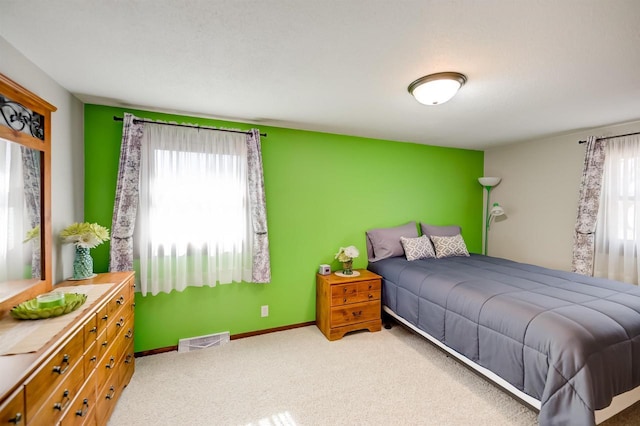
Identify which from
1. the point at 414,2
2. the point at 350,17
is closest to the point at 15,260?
the point at 350,17

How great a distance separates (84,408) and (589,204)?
15.7 ft

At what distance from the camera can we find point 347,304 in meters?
2.90

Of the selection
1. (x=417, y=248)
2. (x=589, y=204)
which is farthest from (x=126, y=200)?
(x=589, y=204)

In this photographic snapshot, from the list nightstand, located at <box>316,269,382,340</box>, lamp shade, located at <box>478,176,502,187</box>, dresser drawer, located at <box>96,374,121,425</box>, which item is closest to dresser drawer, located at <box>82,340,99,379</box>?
dresser drawer, located at <box>96,374,121,425</box>

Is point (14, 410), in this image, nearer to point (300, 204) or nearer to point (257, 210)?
point (257, 210)

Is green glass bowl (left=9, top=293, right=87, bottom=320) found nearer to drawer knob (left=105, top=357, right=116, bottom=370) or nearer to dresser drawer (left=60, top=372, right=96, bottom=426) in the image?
dresser drawer (left=60, top=372, right=96, bottom=426)

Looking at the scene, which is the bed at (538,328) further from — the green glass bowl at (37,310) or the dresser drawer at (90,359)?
the green glass bowl at (37,310)

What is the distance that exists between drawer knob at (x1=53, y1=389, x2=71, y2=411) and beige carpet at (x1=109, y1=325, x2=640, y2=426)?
0.77 meters

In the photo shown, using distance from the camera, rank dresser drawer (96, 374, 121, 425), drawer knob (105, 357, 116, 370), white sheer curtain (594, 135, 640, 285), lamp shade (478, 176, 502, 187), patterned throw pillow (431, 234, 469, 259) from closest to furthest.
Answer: dresser drawer (96, 374, 121, 425) → drawer knob (105, 357, 116, 370) → white sheer curtain (594, 135, 640, 285) → patterned throw pillow (431, 234, 469, 259) → lamp shade (478, 176, 502, 187)

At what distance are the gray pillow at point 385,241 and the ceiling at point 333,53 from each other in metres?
1.56

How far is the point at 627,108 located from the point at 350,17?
2899 millimetres

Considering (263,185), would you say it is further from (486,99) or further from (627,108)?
(627,108)

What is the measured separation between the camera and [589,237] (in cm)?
300

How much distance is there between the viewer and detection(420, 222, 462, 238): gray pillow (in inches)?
147
